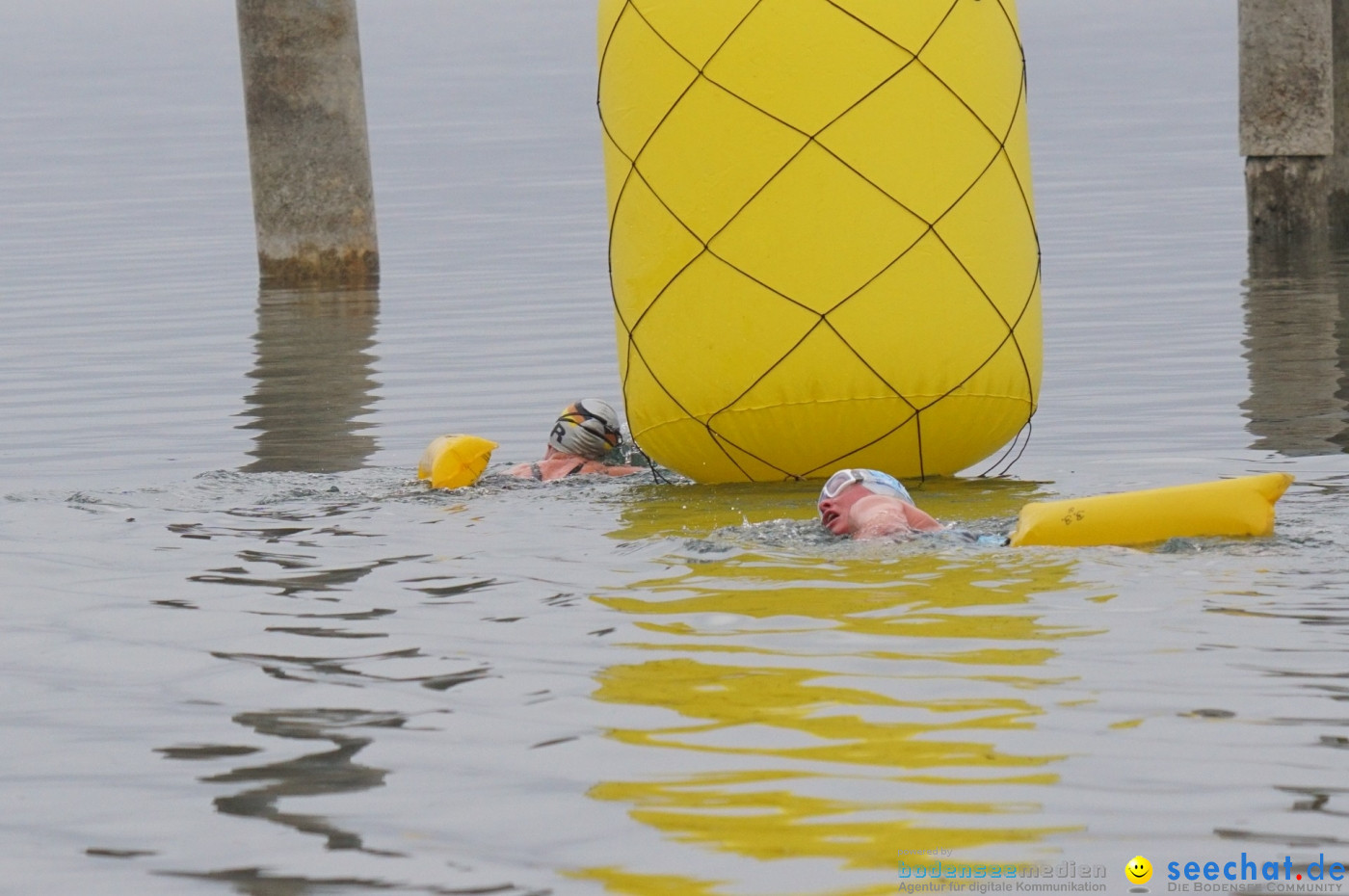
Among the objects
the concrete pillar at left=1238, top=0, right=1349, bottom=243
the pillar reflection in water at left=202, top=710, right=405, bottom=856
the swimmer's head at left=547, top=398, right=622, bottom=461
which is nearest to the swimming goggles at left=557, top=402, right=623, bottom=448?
Result: the swimmer's head at left=547, top=398, right=622, bottom=461

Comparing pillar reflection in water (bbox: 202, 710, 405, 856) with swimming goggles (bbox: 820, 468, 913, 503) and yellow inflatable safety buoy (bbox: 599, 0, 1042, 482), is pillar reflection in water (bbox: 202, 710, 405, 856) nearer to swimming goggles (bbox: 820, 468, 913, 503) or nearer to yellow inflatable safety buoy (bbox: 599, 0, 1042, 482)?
swimming goggles (bbox: 820, 468, 913, 503)

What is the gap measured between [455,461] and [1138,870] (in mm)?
5130

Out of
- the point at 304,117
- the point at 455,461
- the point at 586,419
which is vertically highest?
the point at 304,117

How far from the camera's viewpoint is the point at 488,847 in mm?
3916

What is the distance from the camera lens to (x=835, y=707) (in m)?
4.75

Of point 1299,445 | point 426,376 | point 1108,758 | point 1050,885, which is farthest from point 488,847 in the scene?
point 426,376

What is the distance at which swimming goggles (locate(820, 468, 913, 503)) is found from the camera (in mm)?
6875

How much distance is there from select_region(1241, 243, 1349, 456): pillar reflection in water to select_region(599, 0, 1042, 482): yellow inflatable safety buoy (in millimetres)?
1868

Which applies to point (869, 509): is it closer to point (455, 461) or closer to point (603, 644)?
point (603, 644)

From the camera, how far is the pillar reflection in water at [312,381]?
9945 mm

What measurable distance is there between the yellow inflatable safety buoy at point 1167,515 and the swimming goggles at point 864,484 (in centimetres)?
55

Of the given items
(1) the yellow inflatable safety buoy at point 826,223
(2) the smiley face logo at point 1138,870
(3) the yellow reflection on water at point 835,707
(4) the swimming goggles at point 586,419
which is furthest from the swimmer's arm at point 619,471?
(2) the smiley face logo at point 1138,870

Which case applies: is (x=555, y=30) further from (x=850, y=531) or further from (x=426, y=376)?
(x=850, y=531)

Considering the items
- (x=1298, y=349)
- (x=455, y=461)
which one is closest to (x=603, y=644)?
(x=455, y=461)
